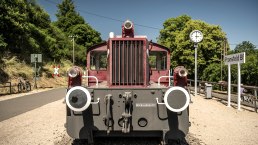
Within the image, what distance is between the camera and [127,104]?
5559mm

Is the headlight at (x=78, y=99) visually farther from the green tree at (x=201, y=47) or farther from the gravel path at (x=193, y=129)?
the green tree at (x=201, y=47)

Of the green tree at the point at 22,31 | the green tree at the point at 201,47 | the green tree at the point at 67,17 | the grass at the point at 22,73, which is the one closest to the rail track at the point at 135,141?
the grass at the point at 22,73

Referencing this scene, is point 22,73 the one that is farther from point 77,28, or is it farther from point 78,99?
point 77,28

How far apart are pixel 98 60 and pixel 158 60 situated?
1825 mm

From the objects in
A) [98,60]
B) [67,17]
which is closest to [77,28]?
[67,17]

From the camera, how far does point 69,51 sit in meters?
52.4

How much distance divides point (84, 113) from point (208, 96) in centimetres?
1358

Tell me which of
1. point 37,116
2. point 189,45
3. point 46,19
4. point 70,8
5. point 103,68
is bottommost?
point 37,116

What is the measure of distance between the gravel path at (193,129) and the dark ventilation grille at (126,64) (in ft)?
6.95

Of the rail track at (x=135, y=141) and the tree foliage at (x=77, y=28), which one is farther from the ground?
the tree foliage at (x=77, y=28)

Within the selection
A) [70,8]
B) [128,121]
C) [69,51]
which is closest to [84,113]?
[128,121]

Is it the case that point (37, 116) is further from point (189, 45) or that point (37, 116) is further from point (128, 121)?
point (189, 45)

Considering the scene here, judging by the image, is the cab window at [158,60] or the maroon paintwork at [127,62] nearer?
the maroon paintwork at [127,62]

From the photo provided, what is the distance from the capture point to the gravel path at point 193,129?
7.06 m
